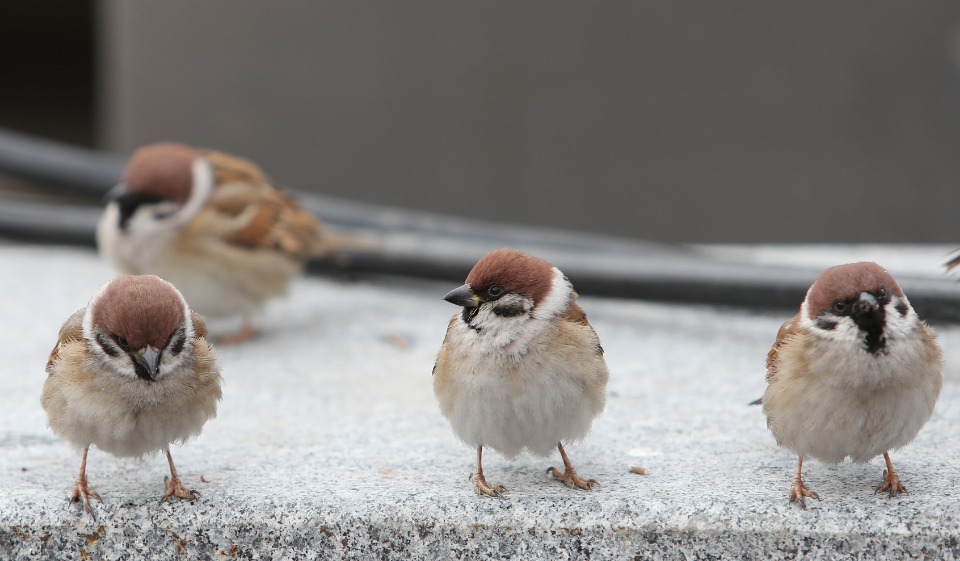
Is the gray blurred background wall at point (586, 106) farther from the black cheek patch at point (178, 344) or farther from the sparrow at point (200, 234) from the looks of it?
the black cheek patch at point (178, 344)

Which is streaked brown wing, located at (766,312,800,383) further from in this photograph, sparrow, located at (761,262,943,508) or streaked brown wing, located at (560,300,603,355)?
streaked brown wing, located at (560,300,603,355)

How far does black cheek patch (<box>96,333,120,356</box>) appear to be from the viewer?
8.79 feet

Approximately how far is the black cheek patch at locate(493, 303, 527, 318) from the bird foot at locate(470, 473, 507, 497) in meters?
0.39

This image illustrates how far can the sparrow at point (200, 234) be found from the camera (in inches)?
178

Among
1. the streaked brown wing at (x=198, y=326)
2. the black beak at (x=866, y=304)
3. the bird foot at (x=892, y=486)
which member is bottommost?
the bird foot at (x=892, y=486)

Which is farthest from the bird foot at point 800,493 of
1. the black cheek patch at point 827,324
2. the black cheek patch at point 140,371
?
the black cheek patch at point 140,371

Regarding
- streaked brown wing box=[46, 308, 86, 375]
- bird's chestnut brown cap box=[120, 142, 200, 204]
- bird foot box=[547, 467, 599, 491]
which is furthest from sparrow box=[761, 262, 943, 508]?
bird's chestnut brown cap box=[120, 142, 200, 204]

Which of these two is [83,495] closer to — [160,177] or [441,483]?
[441,483]

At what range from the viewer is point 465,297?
2793mm

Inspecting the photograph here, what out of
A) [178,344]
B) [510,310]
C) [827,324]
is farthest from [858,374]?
[178,344]

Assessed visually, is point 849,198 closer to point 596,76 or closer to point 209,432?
point 596,76

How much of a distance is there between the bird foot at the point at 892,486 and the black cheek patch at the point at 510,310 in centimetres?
93

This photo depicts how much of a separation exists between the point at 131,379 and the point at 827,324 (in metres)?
1.61

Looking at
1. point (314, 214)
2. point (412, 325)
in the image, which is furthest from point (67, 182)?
point (412, 325)
